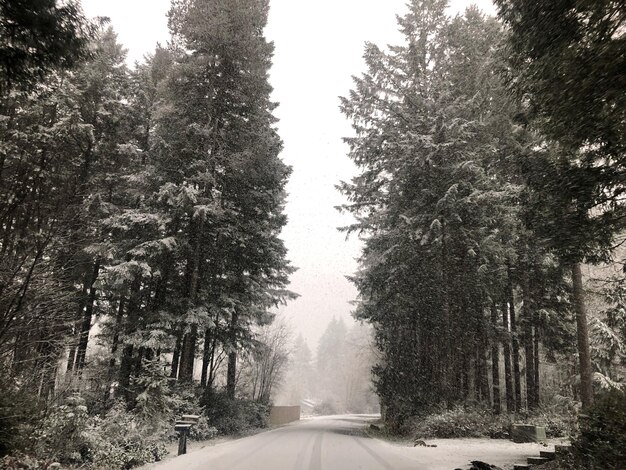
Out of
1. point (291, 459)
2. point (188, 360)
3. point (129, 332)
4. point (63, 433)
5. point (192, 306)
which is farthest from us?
point (129, 332)

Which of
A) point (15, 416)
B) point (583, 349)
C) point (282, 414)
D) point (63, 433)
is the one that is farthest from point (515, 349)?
point (15, 416)

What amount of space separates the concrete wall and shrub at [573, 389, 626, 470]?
69.4ft

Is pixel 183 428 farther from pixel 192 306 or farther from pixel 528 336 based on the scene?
pixel 528 336

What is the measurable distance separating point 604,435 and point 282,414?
80.9 ft

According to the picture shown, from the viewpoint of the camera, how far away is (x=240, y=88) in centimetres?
1723

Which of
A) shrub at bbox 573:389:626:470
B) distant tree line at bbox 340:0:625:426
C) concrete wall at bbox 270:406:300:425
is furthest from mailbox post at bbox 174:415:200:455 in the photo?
concrete wall at bbox 270:406:300:425

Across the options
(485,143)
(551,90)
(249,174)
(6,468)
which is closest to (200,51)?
(249,174)

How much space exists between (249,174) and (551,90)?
40.0 feet

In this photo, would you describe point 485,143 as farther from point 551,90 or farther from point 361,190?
point 551,90

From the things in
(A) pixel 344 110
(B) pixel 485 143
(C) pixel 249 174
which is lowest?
(C) pixel 249 174

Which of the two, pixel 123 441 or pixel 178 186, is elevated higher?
pixel 178 186

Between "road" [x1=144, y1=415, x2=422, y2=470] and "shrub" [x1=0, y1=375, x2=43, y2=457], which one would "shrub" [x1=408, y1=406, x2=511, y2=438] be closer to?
"road" [x1=144, y1=415, x2=422, y2=470]

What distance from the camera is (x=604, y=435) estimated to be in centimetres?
641

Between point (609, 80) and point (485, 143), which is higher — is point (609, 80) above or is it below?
below
